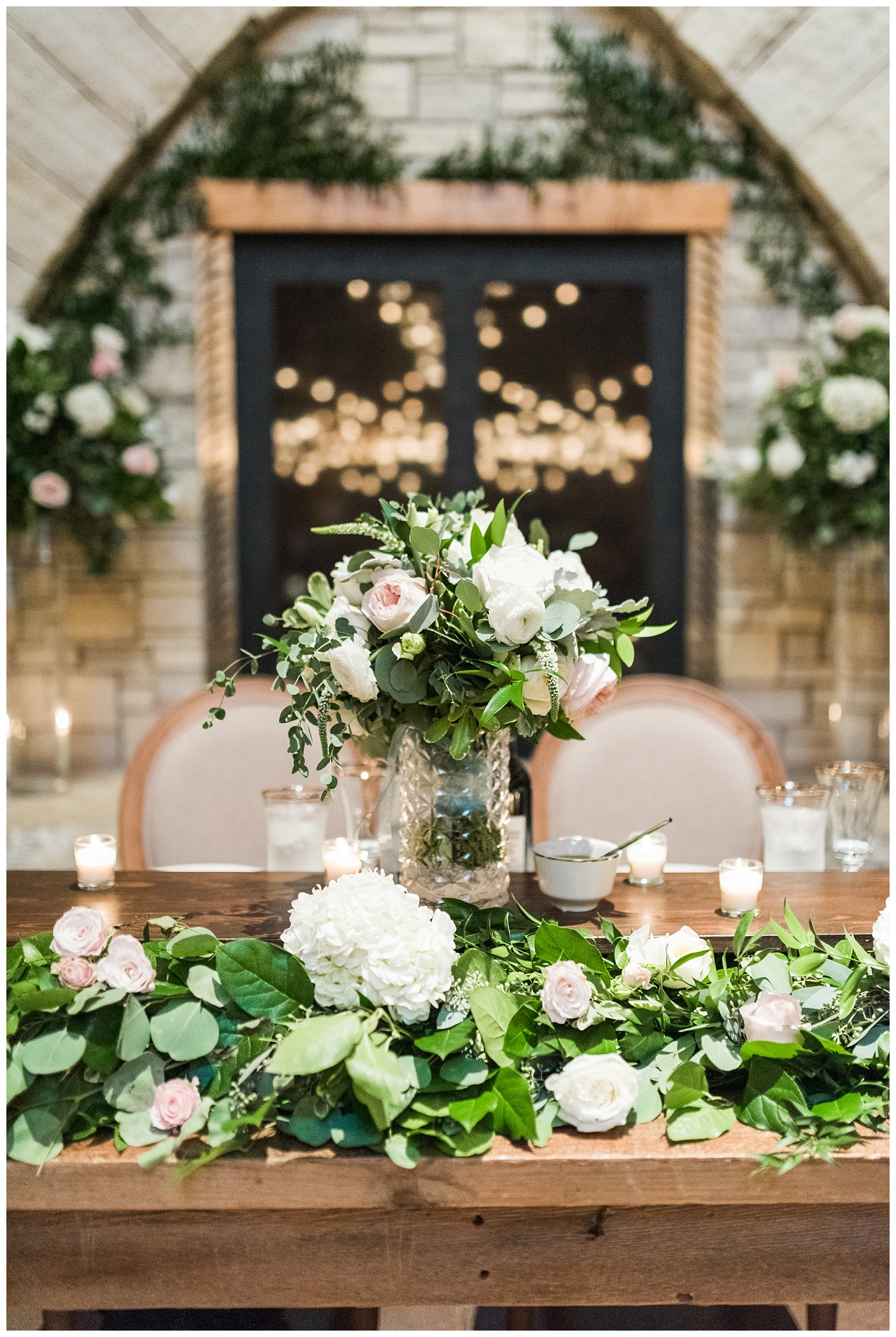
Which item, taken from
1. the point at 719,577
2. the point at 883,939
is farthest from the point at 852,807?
the point at 719,577

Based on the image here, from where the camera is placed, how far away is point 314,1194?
0.65 metres

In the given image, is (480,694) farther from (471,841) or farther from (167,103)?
(167,103)

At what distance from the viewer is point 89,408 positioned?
8.79 ft

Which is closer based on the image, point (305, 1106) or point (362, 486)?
point (305, 1106)

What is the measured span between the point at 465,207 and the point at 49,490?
1.42 metres

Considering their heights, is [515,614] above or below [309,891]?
above

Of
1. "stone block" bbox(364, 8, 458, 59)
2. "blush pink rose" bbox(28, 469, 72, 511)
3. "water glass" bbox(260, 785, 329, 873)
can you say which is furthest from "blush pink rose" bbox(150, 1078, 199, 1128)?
"stone block" bbox(364, 8, 458, 59)

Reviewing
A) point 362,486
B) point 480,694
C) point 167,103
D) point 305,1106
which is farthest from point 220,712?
point 167,103

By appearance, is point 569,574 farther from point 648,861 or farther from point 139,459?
point 139,459

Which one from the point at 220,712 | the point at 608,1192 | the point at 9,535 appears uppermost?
the point at 9,535

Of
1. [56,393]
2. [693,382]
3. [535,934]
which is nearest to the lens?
[535,934]

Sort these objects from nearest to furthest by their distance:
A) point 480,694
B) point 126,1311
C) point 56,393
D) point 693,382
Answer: point 480,694
point 126,1311
point 56,393
point 693,382

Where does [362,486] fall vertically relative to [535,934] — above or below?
above

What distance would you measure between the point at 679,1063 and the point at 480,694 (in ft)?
1.17
